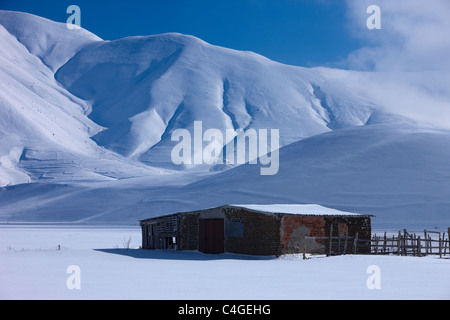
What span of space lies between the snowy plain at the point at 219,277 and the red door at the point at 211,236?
4.38ft

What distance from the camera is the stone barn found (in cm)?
3353

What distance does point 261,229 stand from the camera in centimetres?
3388

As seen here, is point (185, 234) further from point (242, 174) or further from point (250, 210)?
point (242, 174)

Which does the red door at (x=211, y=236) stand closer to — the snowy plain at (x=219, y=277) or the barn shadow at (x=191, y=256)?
the barn shadow at (x=191, y=256)

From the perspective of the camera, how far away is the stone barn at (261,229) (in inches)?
1320

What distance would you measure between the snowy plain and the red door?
1.33m

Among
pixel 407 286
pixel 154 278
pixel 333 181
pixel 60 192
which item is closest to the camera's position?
pixel 407 286

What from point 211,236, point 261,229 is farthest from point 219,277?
point 211,236

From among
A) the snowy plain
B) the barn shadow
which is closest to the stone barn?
the barn shadow

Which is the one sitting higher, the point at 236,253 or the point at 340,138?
the point at 340,138

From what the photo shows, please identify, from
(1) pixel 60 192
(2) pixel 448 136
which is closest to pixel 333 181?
(2) pixel 448 136

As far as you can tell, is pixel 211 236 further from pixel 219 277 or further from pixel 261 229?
pixel 219 277
